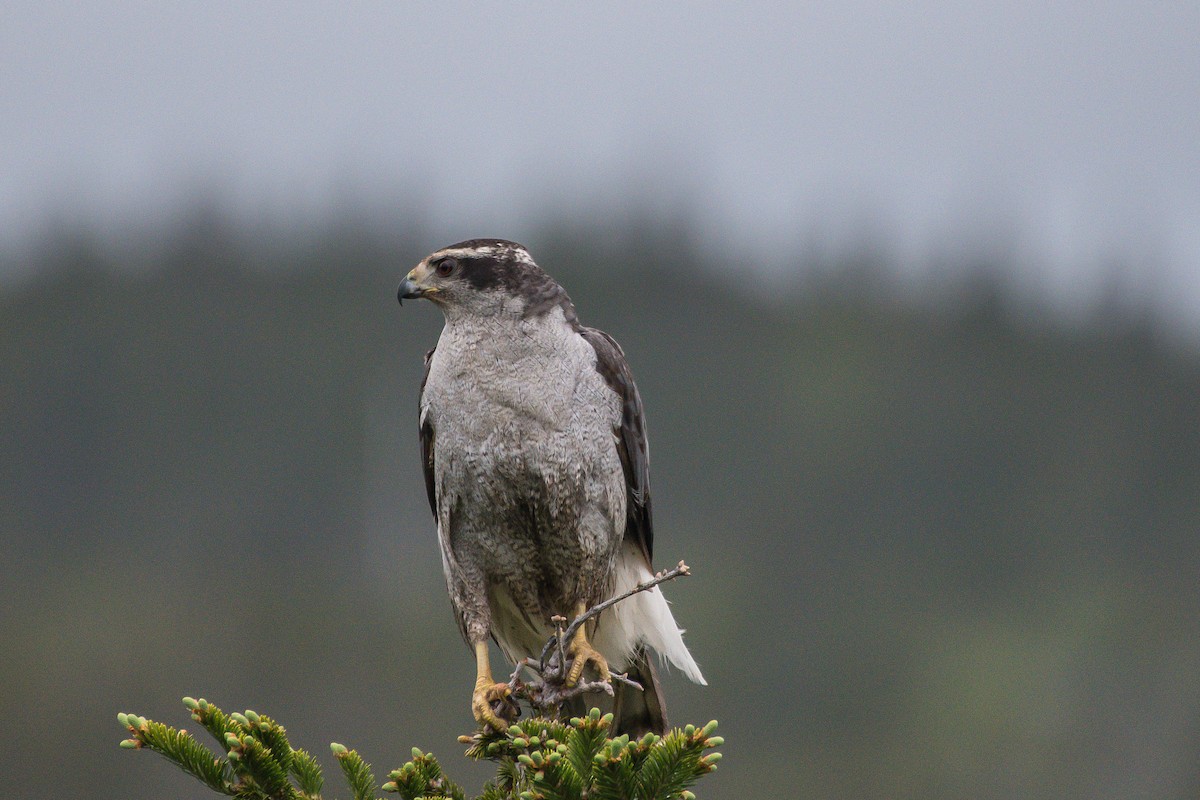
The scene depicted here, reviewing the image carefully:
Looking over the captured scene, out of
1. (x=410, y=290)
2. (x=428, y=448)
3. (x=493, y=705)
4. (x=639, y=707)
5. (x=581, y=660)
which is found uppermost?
(x=410, y=290)

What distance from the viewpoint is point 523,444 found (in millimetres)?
5461

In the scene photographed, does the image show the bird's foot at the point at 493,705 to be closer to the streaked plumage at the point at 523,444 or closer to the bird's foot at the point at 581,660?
the streaked plumage at the point at 523,444

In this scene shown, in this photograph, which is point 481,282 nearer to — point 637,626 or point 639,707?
point 637,626

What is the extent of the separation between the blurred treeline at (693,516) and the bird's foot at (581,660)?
833 inches

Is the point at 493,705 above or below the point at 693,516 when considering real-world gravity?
above

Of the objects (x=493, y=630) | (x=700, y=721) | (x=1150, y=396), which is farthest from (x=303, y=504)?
(x=493, y=630)

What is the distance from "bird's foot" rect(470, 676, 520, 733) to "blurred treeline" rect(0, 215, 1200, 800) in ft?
69.9

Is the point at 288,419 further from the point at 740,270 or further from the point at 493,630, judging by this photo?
the point at 493,630

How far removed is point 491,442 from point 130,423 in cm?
4134

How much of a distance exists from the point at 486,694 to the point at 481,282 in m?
1.45

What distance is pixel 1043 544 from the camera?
45.9 metres

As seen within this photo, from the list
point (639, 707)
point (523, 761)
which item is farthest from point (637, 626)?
point (523, 761)

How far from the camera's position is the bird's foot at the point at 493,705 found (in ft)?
17.0

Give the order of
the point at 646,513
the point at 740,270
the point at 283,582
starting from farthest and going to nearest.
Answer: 1. the point at 740,270
2. the point at 283,582
3. the point at 646,513
